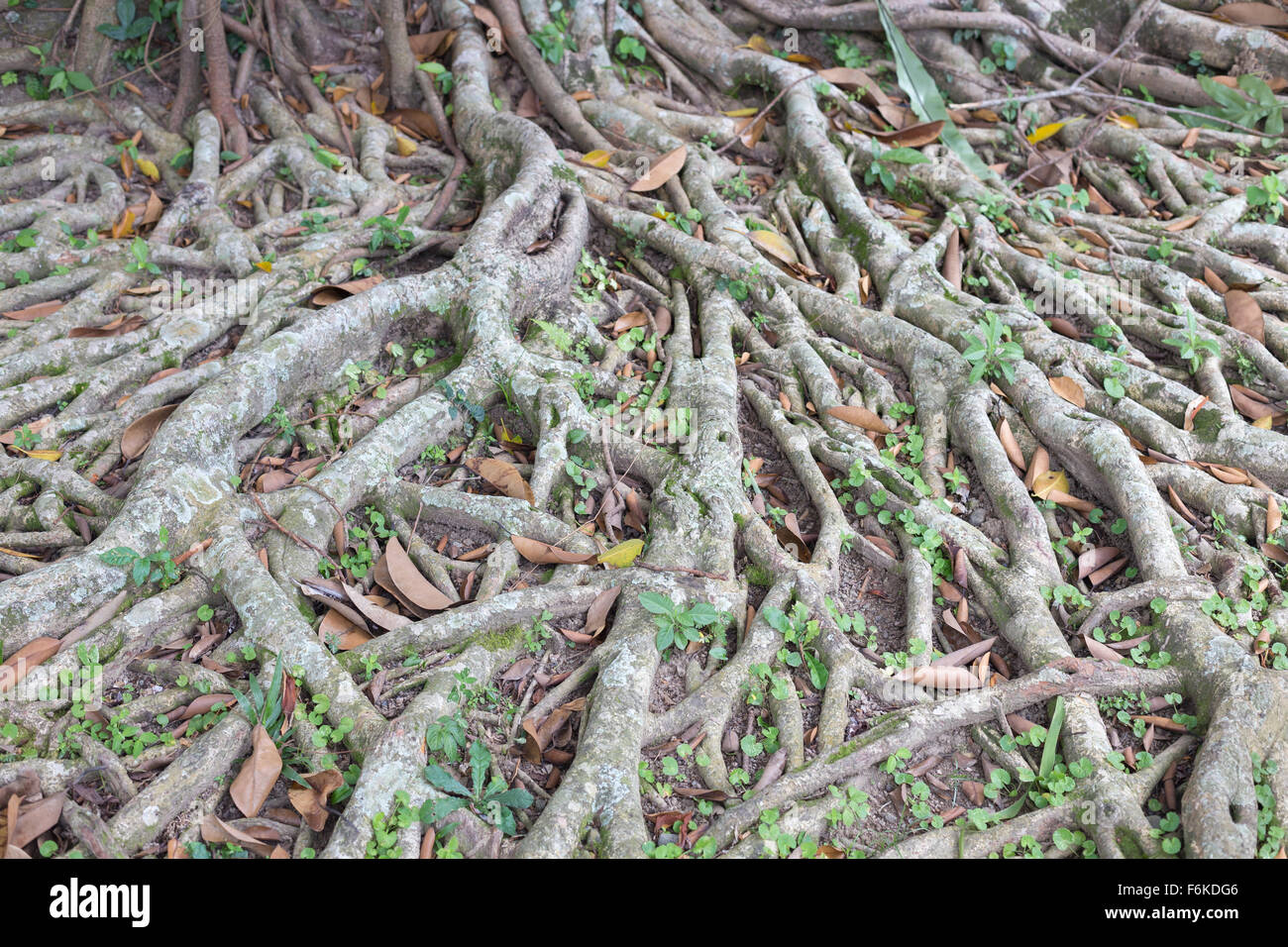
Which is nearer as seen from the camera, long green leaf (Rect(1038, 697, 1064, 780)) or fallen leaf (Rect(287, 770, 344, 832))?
fallen leaf (Rect(287, 770, 344, 832))

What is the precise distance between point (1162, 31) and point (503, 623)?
5406mm

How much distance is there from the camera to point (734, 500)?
3.20 meters

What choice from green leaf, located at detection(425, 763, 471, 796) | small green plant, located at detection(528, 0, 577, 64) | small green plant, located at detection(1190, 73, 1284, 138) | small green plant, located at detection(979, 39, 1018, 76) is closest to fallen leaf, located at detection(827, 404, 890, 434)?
green leaf, located at detection(425, 763, 471, 796)

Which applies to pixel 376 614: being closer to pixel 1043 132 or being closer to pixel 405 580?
pixel 405 580

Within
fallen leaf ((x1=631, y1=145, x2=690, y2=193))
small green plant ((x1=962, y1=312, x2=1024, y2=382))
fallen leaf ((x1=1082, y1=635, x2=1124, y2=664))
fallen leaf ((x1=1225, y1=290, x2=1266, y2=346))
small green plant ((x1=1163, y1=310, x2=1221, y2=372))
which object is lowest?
fallen leaf ((x1=1082, y1=635, x2=1124, y2=664))

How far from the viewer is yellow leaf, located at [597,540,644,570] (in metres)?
3.05

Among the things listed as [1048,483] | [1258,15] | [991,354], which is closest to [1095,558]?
[1048,483]

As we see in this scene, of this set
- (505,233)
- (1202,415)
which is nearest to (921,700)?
(1202,415)

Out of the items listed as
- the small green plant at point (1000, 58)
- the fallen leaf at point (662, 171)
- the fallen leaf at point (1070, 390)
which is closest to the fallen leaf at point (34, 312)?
the fallen leaf at point (662, 171)

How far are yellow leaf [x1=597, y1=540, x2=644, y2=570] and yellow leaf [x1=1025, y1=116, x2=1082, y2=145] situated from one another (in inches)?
141

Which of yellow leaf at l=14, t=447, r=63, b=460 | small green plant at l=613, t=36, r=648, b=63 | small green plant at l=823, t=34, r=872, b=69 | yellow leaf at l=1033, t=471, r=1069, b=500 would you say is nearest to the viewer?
yellow leaf at l=14, t=447, r=63, b=460

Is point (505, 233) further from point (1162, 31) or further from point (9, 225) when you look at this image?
point (1162, 31)

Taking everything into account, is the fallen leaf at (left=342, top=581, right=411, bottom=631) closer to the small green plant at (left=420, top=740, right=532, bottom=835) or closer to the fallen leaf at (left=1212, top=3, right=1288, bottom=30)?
the small green plant at (left=420, top=740, right=532, bottom=835)

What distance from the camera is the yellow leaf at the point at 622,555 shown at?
3053 mm
